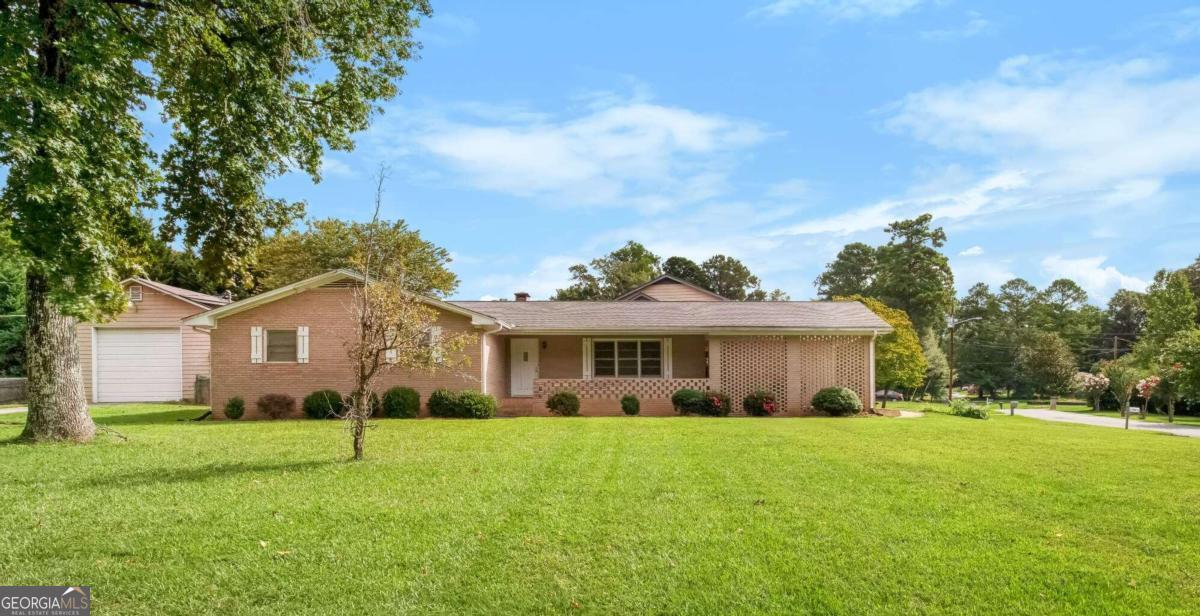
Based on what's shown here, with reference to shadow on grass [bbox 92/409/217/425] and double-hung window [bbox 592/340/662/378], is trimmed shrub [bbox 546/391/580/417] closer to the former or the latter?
double-hung window [bbox 592/340/662/378]


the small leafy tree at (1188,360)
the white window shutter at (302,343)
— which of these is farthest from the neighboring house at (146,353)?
the small leafy tree at (1188,360)

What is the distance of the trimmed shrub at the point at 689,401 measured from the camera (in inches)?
770

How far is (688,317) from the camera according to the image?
21391 mm

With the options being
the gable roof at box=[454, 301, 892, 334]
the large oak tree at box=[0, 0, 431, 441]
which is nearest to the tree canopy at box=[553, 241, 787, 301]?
the gable roof at box=[454, 301, 892, 334]

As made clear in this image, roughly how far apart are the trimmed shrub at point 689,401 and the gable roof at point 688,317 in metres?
1.98

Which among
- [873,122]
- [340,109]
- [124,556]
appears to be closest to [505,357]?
[340,109]

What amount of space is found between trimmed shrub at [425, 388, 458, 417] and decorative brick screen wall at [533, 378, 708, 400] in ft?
10.4

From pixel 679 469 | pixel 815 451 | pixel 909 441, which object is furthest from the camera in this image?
pixel 909 441

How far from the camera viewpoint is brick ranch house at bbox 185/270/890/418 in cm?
1814

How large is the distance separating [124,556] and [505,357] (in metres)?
16.7

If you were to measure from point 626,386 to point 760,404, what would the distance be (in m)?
4.05

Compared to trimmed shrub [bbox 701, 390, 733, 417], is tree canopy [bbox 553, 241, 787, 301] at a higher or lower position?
higher

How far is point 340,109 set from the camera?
13.2 meters

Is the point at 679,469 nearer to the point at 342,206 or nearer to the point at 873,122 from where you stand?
Result: the point at 873,122
